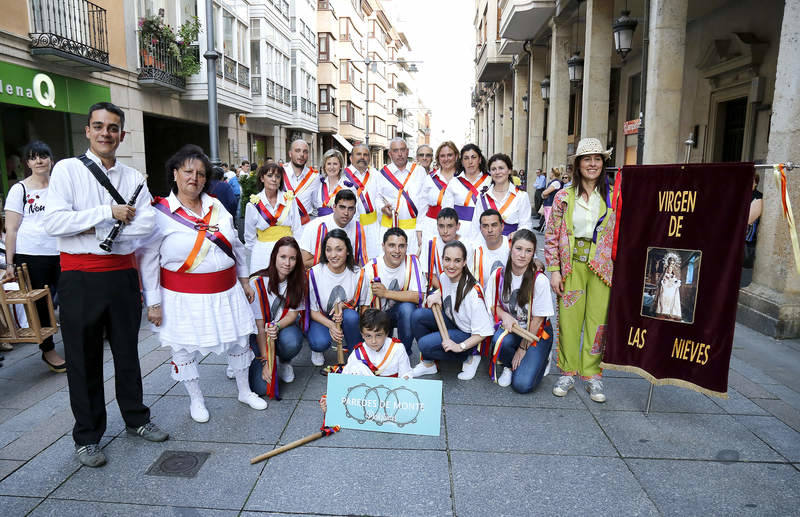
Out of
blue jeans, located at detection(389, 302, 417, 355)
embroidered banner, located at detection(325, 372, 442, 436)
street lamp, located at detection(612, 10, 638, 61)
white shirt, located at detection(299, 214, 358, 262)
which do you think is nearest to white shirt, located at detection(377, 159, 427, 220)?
white shirt, located at detection(299, 214, 358, 262)

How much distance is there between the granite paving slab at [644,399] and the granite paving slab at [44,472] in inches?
142

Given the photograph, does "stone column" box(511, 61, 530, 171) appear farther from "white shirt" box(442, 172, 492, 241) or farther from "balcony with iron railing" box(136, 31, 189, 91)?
"white shirt" box(442, 172, 492, 241)

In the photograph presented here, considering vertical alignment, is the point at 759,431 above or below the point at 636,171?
A: below

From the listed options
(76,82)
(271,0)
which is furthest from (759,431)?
(271,0)

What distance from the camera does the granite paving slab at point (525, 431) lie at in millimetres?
3381

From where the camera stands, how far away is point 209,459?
3.23 metres

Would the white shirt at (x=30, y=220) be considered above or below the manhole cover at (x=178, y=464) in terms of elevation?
above

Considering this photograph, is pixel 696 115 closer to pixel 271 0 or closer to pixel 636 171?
pixel 636 171

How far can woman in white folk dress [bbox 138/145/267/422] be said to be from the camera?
11.2ft

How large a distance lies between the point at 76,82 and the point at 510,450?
1320 cm

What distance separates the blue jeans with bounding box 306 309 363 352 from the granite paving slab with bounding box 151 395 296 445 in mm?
636

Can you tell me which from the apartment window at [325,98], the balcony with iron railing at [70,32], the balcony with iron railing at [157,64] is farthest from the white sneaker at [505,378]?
the apartment window at [325,98]

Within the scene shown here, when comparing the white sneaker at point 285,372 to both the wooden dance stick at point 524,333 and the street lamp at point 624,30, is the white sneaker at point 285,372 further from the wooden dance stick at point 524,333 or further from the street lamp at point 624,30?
the street lamp at point 624,30

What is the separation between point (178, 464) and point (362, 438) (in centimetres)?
115
